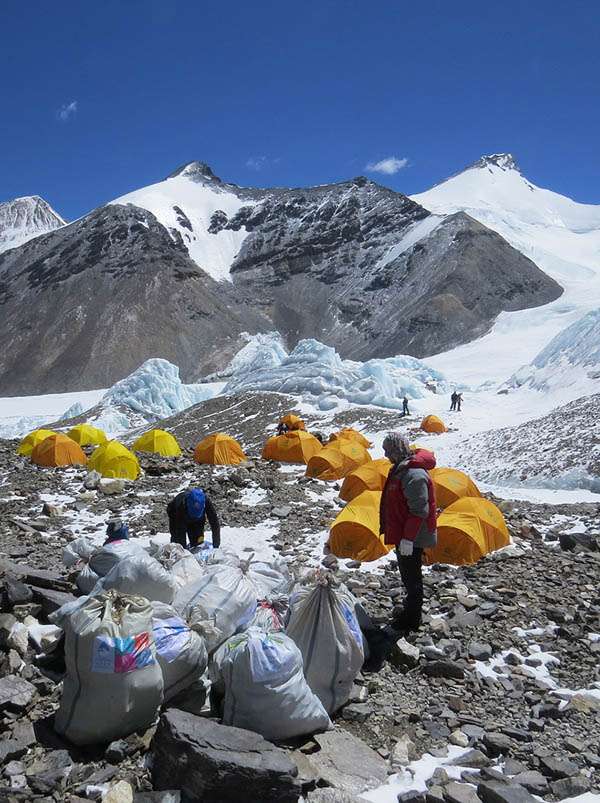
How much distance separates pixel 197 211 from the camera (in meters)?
128

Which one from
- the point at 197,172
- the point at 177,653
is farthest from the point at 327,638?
the point at 197,172

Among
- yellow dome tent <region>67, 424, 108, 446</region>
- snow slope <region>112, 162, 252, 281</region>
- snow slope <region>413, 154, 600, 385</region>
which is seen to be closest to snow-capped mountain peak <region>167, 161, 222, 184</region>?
snow slope <region>112, 162, 252, 281</region>

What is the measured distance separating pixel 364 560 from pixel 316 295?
95.2 m

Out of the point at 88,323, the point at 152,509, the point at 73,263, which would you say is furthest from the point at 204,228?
the point at 152,509

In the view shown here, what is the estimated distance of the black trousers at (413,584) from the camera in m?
5.59

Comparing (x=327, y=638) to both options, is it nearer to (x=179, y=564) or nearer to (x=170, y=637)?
(x=170, y=637)

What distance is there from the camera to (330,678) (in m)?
4.32

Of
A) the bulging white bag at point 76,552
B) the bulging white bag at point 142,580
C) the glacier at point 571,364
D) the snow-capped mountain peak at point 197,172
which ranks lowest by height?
the bulging white bag at point 76,552

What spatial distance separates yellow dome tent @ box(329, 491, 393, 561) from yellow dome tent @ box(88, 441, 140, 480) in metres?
8.63

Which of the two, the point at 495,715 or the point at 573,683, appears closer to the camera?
the point at 495,715

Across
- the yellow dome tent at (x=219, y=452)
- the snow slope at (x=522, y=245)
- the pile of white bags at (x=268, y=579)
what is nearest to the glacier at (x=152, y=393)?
the snow slope at (x=522, y=245)

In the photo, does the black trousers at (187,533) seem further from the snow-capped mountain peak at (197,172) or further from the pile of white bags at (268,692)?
the snow-capped mountain peak at (197,172)

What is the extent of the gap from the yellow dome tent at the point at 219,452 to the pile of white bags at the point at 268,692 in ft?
54.0

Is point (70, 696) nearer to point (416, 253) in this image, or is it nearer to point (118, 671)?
point (118, 671)
